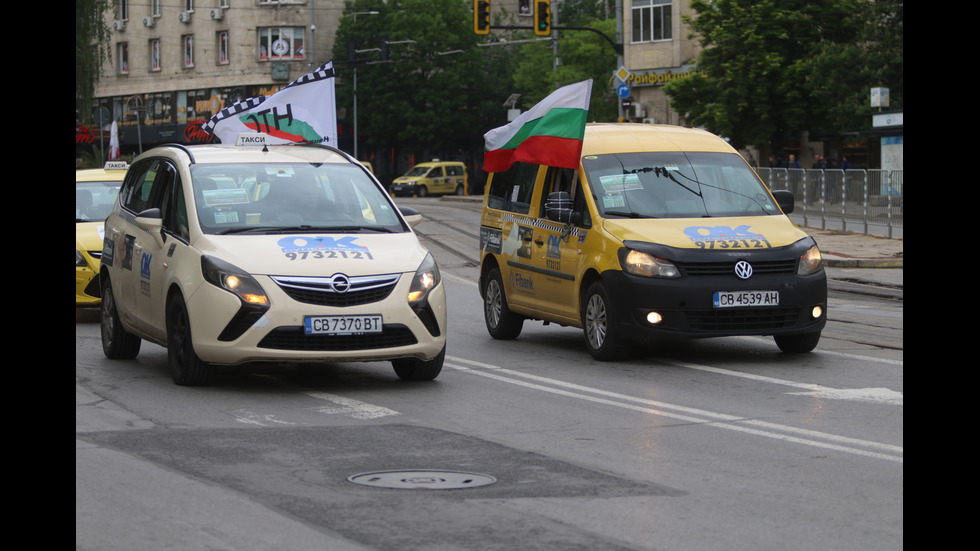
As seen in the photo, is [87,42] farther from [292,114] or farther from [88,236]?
[88,236]

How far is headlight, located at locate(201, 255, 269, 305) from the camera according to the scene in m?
9.73

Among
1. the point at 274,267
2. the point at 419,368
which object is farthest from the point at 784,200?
the point at 274,267

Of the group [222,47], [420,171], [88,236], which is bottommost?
[88,236]

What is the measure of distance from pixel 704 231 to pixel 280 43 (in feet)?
229

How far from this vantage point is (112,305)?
1215cm

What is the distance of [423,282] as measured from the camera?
1020 cm

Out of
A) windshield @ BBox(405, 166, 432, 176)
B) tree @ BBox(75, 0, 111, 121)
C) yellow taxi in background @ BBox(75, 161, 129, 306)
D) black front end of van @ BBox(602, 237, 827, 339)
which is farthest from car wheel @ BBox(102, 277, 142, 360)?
windshield @ BBox(405, 166, 432, 176)

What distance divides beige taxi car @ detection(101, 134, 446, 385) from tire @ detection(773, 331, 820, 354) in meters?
3.35

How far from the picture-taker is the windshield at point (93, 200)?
16.5m

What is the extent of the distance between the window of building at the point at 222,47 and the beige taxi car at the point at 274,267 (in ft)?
231

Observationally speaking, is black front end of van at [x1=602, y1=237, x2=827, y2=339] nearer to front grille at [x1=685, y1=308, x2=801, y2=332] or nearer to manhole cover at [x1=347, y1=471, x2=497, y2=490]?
front grille at [x1=685, y1=308, x2=801, y2=332]

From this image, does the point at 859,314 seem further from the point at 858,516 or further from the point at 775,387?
the point at 858,516

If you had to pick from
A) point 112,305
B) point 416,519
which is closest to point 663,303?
point 112,305
